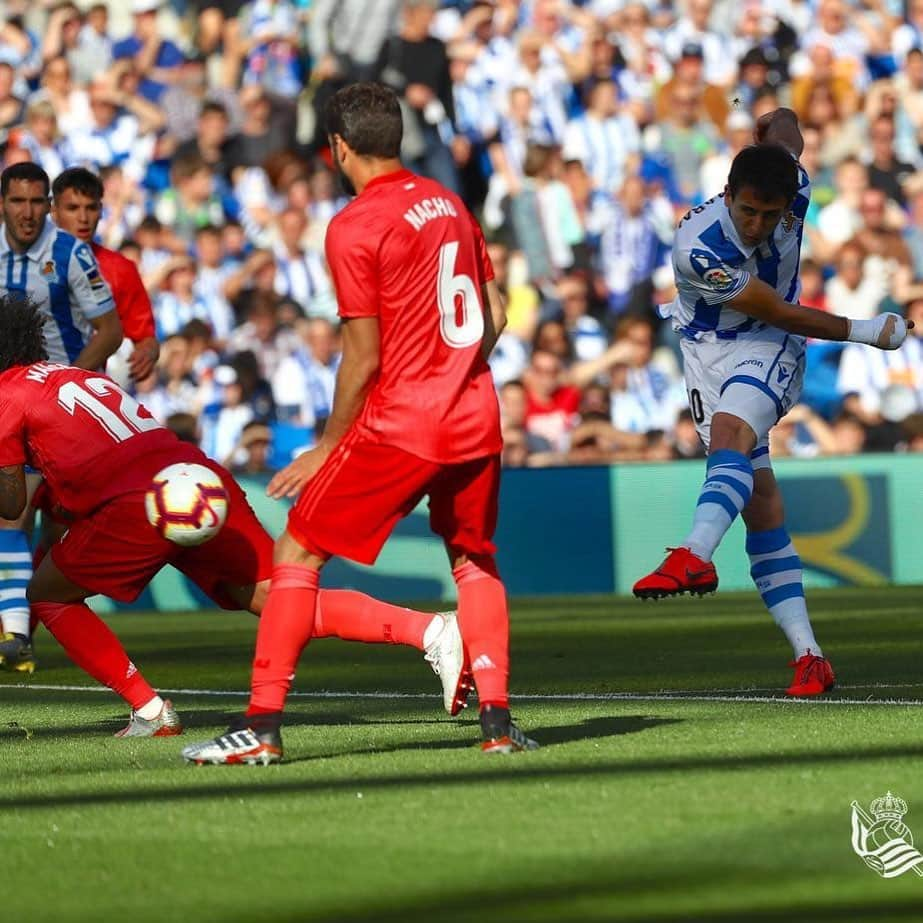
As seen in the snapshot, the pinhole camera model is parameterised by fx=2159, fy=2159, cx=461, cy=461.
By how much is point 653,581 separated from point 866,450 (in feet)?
34.0

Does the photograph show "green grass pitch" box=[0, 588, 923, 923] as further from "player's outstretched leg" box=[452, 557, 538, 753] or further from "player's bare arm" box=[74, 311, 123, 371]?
"player's bare arm" box=[74, 311, 123, 371]

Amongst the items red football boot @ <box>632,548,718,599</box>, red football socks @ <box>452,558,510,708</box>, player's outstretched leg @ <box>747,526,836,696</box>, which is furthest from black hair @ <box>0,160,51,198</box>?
red football socks @ <box>452,558,510,708</box>

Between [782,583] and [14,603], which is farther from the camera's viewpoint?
[14,603]

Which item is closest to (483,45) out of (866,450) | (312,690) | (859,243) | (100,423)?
(859,243)

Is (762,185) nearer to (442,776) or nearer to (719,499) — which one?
(719,499)

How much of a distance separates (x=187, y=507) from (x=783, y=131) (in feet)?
9.67

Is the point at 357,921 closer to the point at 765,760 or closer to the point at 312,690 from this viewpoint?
the point at 765,760

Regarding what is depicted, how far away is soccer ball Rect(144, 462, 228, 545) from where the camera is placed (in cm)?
692

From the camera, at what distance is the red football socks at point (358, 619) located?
7.13 m

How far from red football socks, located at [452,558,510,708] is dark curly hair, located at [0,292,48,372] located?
75.2 inches

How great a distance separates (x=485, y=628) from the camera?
621 cm

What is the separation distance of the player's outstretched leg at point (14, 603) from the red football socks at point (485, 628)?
421cm

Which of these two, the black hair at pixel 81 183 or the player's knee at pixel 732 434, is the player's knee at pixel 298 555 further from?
the black hair at pixel 81 183

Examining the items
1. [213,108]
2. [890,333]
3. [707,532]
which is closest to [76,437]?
[707,532]
